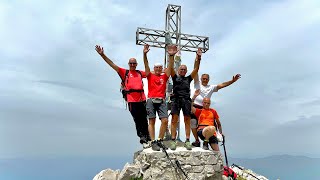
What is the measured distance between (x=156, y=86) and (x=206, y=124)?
1920 mm

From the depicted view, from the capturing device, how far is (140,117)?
9.10m

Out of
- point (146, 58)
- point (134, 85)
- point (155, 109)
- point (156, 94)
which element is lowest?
point (155, 109)

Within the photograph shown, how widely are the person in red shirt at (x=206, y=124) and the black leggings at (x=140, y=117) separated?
4.75ft

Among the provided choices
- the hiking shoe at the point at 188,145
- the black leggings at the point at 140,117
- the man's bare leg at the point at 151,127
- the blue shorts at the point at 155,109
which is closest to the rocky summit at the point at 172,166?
the hiking shoe at the point at 188,145

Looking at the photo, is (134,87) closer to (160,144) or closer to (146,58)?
(146,58)

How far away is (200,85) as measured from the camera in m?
9.51

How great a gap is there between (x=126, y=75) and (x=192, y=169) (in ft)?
10.5

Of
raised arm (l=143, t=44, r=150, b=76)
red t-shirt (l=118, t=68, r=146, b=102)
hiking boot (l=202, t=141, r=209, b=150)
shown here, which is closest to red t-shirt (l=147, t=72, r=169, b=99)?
raised arm (l=143, t=44, r=150, b=76)

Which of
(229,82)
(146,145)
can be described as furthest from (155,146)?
(229,82)

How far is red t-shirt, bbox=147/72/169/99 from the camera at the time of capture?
8.47m

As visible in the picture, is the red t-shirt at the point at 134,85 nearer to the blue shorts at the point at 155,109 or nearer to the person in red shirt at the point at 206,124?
the blue shorts at the point at 155,109

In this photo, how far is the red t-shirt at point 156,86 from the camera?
847 cm

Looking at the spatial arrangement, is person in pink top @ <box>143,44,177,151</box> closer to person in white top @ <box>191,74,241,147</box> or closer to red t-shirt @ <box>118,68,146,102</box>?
red t-shirt @ <box>118,68,146,102</box>

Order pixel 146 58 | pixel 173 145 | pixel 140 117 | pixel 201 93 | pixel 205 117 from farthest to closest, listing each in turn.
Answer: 1. pixel 201 93
2. pixel 205 117
3. pixel 140 117
4. pixel 173 145
5. pixel 146 58
